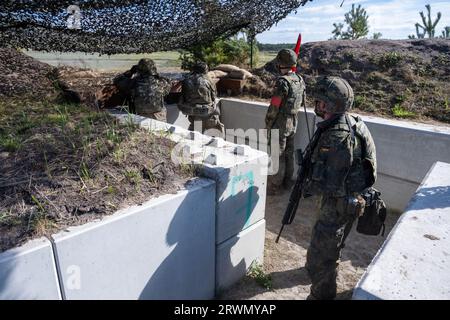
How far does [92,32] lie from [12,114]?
1212mm

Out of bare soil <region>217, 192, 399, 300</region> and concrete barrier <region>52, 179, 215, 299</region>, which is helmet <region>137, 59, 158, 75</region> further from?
concrete barrier <region>52, 179, 215, 299</region>

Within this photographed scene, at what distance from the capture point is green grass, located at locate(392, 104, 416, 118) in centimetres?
477

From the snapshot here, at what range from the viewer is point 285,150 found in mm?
4945

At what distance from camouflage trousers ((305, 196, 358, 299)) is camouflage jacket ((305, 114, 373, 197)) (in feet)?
0.40

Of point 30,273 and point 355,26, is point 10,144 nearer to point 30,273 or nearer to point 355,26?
point 30,273

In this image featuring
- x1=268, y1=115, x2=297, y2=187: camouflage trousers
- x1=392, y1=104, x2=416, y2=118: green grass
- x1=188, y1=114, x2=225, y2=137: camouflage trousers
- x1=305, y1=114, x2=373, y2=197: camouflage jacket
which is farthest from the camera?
x1=188, y1=114, x2=225, y2=137: camouflage trousers

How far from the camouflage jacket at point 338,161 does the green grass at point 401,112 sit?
2.83 metres

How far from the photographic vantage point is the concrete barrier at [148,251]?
1.76 meters

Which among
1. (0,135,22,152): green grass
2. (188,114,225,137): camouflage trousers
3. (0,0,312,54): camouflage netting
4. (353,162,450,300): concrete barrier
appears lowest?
(353,162,450,300): concrete barrier

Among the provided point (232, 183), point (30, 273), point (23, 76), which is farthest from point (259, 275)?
point (23, 76)

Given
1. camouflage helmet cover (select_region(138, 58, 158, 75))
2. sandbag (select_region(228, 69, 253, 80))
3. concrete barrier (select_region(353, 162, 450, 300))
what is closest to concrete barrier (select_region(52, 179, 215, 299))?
concrete barrier (select_region(353, 162, 450, 300))

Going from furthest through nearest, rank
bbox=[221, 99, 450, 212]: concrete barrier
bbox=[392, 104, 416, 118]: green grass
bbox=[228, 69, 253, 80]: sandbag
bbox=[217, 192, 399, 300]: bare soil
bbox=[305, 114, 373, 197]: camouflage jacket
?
bbox=[228, 69, 253, 80]: sandbag < bbox=[392, 104, 416, 118]: green grass < bbox=[221, 99, 450, 212]: concrete barrier < bbox=[217, 192, 399, 300]: bare soil < bbox=[305, 114, 373, 197]: camouflage jacket
